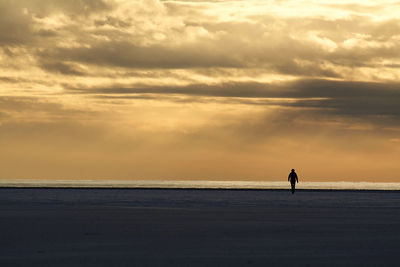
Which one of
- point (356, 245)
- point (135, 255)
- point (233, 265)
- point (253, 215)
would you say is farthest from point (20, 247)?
point (253, 215)

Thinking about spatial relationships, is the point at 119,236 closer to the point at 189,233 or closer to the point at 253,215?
the point at 189,233

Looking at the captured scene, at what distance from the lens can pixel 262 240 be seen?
2177cm

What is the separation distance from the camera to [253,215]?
108 feet

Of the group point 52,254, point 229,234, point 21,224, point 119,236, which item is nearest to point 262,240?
point 229,234

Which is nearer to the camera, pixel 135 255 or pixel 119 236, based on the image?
pixel 135 255

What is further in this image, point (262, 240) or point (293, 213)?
point (293, 213)

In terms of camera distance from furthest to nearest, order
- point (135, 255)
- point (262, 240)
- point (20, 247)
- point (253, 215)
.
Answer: point (253, 215) → point (262, 240) → point (20, 247) → point (135, 255)

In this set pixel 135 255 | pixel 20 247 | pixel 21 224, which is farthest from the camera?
pixel 21 224

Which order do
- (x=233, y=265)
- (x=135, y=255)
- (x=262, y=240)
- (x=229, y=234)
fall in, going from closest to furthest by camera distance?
(x=233, y=265)
(x=135, y=255)
(x=262, y=240)
(x=229, y=234)

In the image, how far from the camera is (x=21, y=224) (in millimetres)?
27125

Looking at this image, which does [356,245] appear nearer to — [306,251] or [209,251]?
[306,251]

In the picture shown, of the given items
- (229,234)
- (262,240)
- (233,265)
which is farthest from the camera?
(229,234)

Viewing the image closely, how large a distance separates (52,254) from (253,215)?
1571 cm

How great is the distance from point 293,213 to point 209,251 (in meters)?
16.2
